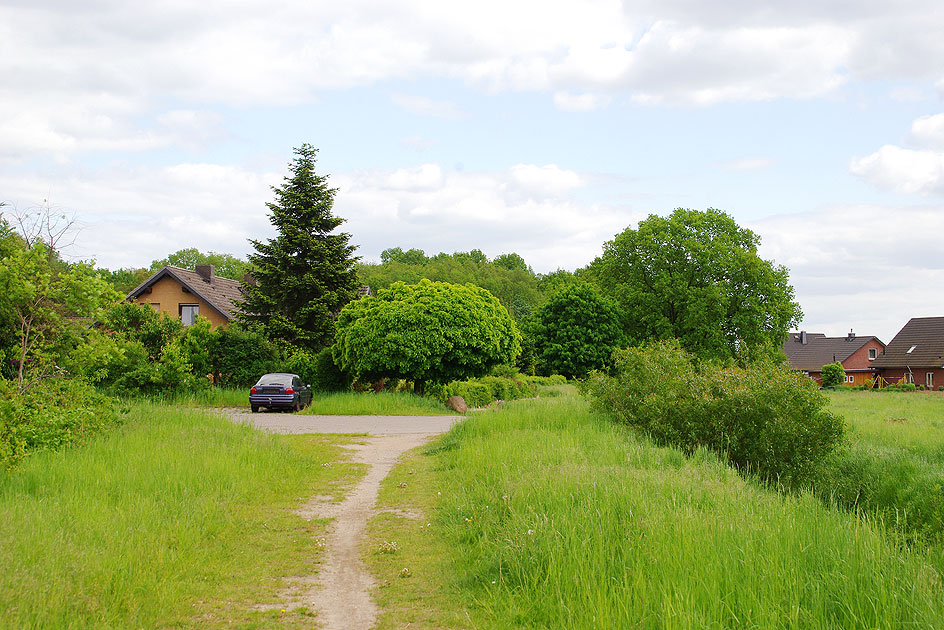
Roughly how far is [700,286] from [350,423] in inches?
1349

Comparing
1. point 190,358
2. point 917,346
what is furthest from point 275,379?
point 917,346

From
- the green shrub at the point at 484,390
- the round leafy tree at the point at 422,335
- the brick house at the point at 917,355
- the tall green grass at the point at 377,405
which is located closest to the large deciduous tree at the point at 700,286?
the green shrub at the point at 484,390

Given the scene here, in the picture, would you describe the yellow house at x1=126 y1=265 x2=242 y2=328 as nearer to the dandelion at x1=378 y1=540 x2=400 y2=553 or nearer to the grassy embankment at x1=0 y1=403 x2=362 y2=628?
the grassy embankment at x1=0 y1=403 x2=362 y2=628

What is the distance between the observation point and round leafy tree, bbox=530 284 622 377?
51094 millimetres

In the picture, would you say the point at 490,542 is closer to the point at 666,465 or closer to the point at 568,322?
the point at 666,465

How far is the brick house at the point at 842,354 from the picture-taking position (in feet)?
266

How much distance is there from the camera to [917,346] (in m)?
62.9

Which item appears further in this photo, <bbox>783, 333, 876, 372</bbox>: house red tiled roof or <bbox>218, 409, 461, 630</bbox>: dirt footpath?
<bbox>783, 333, 876, 372</bbox>: house red tiled roof

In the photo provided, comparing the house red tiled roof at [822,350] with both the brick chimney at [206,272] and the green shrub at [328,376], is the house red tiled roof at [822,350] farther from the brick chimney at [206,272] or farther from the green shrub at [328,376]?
the green shrub at [328,376]

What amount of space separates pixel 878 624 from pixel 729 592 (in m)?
0.90

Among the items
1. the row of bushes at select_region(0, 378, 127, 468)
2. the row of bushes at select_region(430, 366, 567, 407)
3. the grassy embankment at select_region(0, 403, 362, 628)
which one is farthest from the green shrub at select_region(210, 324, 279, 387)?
the grassy embankment at select_region(0, 403, 362, 628)

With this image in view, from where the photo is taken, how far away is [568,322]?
172ft

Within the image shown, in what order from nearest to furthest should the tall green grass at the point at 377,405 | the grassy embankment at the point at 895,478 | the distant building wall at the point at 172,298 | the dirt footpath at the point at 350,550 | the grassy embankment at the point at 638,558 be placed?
the grassy embankment at the point at 638,558 → the dirt footpath at the point at 350,550 → the grassy embankment at the point at 895,478 → the tall green grass at the point at 377,405 → the distant building wall at the point at 172,298

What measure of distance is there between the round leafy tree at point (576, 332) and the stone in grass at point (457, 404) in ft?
81.7
